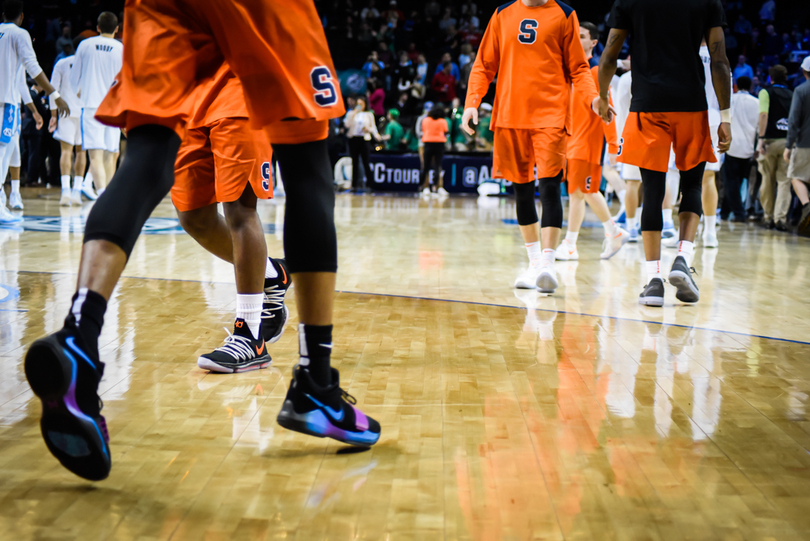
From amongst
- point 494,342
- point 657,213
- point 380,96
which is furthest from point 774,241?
point 380,96

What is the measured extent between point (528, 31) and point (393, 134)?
35.4 ft

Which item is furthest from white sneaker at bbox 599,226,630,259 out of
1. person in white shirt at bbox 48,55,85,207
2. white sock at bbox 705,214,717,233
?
person in white shirt at bbox 48,55,85,207

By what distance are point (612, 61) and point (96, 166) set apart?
19.8 feet

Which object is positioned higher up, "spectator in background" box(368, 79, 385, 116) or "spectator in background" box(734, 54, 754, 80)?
"spectator in background" box(734, 54, 754, 80)

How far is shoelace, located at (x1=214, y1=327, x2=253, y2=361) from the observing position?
2246 millimetres

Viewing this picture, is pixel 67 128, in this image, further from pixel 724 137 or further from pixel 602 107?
pixel 724 137

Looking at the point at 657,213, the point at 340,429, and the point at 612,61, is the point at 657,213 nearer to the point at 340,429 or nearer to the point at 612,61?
the point at 612,61

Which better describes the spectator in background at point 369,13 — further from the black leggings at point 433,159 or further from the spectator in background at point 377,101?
the black leggings at point 433,159

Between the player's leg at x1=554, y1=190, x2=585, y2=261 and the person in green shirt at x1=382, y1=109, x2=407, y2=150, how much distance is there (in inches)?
373

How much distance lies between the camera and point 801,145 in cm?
771

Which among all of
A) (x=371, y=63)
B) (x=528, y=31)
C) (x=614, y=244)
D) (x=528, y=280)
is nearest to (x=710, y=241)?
(x=614, y=244)

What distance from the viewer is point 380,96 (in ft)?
50.8

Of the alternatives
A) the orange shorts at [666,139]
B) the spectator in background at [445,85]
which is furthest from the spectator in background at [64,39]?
the orange shorts at [666,139]

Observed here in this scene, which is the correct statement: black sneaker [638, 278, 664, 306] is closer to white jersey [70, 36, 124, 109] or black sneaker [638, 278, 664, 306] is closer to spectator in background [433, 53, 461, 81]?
white jersey [70, 36, 124, 109]
